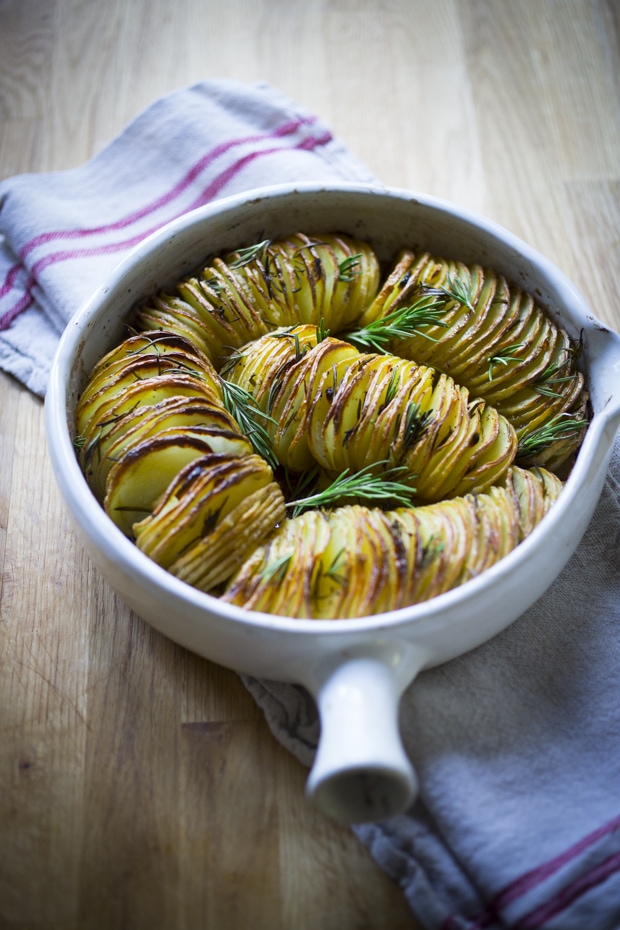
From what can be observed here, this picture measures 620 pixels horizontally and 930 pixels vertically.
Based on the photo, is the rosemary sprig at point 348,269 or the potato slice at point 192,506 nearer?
the potato slice at point 192,506

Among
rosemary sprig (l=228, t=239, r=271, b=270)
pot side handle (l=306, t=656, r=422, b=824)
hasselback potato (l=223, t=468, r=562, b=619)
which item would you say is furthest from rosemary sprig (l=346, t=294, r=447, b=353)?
pot side handle (l=306, t=656, r=422, b=824)

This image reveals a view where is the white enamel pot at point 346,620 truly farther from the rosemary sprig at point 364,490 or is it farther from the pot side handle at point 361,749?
the rosemary sprig at point 364,490

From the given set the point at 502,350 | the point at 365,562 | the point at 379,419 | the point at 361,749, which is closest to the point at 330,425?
the point at 379,419

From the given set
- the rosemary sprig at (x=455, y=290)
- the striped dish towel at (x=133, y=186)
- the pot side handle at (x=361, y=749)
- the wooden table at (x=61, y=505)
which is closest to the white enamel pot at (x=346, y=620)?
the pot side handle at (x=361, y=749)

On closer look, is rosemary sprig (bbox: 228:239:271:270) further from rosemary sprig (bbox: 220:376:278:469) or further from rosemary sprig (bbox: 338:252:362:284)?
rosemary sprig (bbox: 220:376:278:469)

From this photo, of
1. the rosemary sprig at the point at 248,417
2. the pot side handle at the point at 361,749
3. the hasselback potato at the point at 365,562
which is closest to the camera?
the pot side handle at the point at 361,749

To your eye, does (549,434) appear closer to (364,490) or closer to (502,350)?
(502,350)

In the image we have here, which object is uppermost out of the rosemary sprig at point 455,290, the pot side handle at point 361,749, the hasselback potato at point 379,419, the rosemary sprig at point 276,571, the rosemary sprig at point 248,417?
the rosemary sprig at point 455,290

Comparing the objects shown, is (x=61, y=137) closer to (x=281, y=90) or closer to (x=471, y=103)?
(x=281, y=90)

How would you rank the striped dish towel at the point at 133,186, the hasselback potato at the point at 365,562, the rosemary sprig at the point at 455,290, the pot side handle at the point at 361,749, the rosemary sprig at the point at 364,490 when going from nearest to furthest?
1. the pot side handle at the point at 361,749
2. the hasselback potato at the point at 365,562
3. the rosemary sprig at the point at 364,490
4. the rosemary sprig at the point at 455,290
5. the striped dish towel at the point at 133,186
